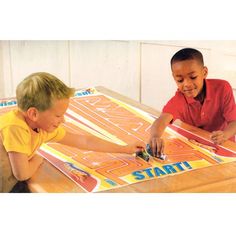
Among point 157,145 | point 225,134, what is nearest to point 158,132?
point 157,145

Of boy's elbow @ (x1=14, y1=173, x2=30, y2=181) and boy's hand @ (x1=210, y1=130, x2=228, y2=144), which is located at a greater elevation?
boy's hand @ (x1=210, y1=130, x2=228, y2=144)

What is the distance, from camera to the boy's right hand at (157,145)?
1.05 m

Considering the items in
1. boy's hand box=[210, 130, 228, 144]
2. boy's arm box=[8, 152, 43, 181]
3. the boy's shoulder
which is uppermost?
the boy's shoulder

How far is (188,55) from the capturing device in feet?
3.36

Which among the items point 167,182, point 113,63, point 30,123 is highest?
point 113,63

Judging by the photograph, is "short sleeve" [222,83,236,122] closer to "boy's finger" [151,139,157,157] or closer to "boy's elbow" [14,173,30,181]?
"boy's finger" [151,139,157,157]

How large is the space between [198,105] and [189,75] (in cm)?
6

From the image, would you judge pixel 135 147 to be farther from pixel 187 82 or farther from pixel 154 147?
pixel 187 82

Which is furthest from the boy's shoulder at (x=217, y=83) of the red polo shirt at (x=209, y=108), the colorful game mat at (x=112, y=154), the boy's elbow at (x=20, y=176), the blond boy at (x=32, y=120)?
the boy's elbow at (x=20, y=176)

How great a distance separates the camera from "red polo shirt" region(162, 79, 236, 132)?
1049 mm

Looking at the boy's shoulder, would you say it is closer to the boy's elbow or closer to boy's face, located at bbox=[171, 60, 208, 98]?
boy's face, located at bbox=[171, 60, 208, 98]

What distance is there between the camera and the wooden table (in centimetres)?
101

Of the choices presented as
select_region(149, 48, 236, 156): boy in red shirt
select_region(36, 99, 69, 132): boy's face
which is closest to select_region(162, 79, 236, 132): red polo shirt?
select_region(149, 48, 236, 156): boy in red shirt
